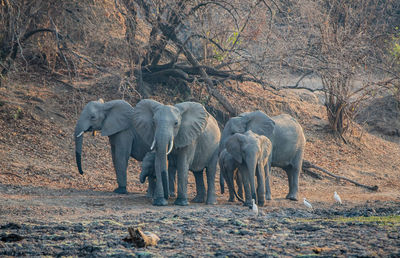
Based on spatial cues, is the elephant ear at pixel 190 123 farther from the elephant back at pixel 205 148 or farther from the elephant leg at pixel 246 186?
the elephant leg at pixel 246 186

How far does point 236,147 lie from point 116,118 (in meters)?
2.81

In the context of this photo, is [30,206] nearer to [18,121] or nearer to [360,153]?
[18,121]

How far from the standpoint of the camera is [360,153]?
2216 centimetres

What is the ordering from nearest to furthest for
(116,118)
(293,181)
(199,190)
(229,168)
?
(229,168) → (199,190) → (116,118) → (293,181)

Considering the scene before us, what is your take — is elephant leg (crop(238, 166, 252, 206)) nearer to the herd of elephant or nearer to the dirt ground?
the herd of elephant

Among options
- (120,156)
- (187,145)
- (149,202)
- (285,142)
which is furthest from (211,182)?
(285,142)

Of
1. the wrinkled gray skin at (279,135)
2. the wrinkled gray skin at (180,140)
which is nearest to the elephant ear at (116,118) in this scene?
the wrinkled gray skin at (180,140)

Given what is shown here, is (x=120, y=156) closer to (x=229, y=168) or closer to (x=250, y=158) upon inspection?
(x=229, y=168)

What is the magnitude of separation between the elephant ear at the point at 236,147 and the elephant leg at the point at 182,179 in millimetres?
908

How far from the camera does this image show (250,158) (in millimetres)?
12500

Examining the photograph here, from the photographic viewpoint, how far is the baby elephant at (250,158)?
12508 mm

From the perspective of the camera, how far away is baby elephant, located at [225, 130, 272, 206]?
12508 mm

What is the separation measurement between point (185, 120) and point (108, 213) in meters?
2.61

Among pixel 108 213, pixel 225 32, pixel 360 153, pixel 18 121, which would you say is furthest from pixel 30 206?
pixel 360 153
